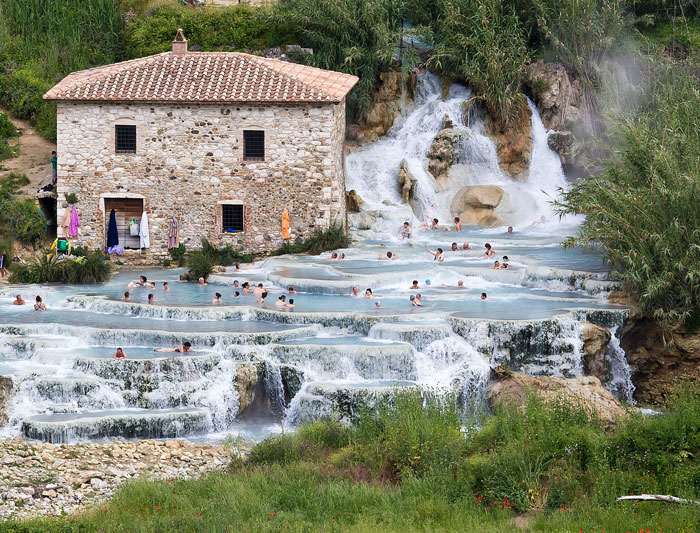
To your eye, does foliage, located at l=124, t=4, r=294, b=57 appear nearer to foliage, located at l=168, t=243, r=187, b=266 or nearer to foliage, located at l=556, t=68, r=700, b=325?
foliage, located at l=168, t=243, r=187, b=266

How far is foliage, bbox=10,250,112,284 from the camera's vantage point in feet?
93.7

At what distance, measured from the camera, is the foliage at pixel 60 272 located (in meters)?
28.5

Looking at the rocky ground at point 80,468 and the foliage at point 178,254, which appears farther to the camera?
the foliage at point 178,254

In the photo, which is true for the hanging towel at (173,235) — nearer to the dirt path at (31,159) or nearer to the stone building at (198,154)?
the stone building at (198,154)

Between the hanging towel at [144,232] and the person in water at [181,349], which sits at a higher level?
the hanging towel at [144,232]

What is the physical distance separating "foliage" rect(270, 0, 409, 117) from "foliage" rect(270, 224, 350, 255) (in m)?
8.20

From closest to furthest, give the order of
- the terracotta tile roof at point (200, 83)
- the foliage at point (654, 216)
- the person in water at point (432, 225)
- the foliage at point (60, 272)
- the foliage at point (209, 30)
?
the foliage at point (654, 216) < the foliage at point (60, 272) < the terracotta tile roof at point (200, 83) < the person in water at point (432, 225) < the foliage at point (209, 30)

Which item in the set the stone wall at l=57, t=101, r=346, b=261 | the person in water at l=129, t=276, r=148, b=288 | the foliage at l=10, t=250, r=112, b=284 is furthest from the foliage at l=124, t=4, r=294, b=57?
the person in water at l=129, t=276, r=148, b=288

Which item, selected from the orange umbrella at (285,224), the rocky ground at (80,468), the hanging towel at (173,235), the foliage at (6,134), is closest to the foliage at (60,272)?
the hanging towel at (173,235)

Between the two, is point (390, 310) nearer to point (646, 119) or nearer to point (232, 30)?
point (646, 119)

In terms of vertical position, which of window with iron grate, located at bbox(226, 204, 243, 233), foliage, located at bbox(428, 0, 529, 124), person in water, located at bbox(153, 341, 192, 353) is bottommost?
person in water, located at bbox(153, 341, 192, 353)

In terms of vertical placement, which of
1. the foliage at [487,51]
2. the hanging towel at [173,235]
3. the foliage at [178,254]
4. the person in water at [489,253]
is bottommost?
the foliage at [178,254]

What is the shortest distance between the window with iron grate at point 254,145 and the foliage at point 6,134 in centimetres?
924

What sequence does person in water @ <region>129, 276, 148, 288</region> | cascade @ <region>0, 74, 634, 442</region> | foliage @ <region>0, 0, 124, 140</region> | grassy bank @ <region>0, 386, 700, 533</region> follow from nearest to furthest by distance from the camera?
grassy bank @ <region>0, 386, 700, 533</region> < cascade @ <region>0, 74, 634, 442</region> < person in water @ <region>129, 276, 148, 288</region> < foliage @ <region>0, 0, 124, 140</region>
